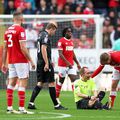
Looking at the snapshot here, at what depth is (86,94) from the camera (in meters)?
19.4

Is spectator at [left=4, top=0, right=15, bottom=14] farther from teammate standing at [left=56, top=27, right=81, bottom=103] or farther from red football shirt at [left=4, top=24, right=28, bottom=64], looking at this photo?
red football shirt at [left=4, top=24, right=28, bottom=64]

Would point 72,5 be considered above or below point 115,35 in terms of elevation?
above

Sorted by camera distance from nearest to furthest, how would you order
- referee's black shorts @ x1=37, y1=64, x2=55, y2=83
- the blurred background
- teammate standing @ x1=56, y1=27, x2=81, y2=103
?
referee's black shorts @ x1=37, y1=64, x2=55, y2=83, teammate standing @ x1=56, y1=27, x2=81, y2=103, the blurred background

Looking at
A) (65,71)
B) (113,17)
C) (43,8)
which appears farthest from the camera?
(113,17)

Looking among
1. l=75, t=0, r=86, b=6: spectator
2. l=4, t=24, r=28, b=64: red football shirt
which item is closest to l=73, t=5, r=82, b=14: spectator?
l=75, t=0, r=86, b=6: spectator

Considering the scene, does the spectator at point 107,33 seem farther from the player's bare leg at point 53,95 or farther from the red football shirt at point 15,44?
the red football shirt at point 15,44

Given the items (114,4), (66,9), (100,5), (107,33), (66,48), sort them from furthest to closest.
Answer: (100,5)
(114,4)
(66,9)
(107,33)
(66,48)

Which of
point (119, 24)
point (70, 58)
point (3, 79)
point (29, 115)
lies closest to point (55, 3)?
point (119, 24)

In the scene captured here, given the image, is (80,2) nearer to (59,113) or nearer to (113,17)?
(113,17)

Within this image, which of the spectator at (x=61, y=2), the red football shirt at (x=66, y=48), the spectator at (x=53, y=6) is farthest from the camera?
the spectator at (x=61, y=2)

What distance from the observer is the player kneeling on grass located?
19195mm

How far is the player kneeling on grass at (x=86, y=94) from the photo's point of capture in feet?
63.0

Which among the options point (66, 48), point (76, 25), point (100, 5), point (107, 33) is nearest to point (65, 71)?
point (66, 48)

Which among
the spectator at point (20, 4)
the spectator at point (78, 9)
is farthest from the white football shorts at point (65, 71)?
the spectator at point (20, 4)
